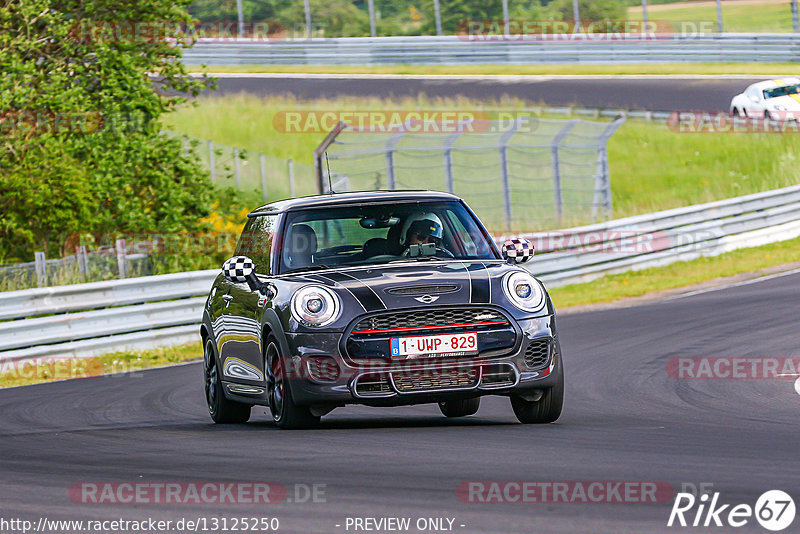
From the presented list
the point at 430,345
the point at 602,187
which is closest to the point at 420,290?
the point at 430,345

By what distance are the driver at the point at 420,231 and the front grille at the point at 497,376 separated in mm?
1352

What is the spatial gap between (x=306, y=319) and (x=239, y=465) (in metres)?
1.37

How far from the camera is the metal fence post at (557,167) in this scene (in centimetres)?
2636

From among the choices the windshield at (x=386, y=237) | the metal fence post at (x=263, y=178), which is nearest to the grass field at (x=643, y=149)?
the metal fence post at (x=263, y=178)

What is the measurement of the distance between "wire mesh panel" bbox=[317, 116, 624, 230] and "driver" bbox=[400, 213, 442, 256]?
49.2 ft

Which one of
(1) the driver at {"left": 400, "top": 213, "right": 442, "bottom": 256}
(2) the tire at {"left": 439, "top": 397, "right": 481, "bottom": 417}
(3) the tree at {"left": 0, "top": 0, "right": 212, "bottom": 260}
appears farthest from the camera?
(3) the tree at {"left": 0, "top": 0, "right": 212, "bottom": 260}

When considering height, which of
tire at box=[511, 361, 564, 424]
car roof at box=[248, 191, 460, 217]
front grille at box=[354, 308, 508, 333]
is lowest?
tire at box=[511, 361, 564, 424]

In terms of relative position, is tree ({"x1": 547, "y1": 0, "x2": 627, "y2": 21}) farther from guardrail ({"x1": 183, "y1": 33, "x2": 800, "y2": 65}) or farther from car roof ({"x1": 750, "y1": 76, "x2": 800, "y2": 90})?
car roof ({"x1": 750, "y1": 76, "x2": 800, "y2": 90})

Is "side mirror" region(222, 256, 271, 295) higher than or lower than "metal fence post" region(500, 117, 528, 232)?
higher

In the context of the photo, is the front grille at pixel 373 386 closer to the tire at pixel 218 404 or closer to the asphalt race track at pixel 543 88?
the tire at pixel 218 404

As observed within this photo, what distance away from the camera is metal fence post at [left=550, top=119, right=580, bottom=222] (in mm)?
26359

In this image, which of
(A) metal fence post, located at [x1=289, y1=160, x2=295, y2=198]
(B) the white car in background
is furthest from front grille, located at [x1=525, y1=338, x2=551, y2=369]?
(B) the white car in background

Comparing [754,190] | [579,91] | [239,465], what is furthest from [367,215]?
[579,91]

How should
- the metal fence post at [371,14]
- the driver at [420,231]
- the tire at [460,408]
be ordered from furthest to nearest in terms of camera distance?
1. the metal fence post at [371,14]
2. the tire at [460,408]
3. the driver at [420,231]
